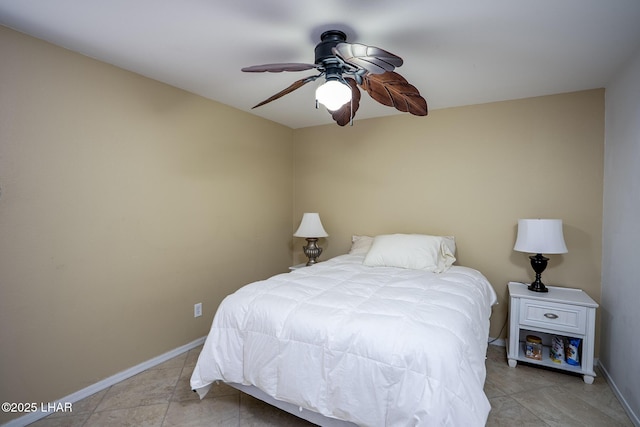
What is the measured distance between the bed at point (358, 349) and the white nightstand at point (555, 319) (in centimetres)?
65

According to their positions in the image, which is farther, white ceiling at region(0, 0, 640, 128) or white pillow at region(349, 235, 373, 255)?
white pillow at region(349, 235, 373, 255)

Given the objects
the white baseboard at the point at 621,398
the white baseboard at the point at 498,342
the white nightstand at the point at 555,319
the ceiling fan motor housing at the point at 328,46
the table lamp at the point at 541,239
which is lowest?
the white baseboard at the point at 498,342

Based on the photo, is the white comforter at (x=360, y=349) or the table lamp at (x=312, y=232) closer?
the white comforter at (x=360, y=349)

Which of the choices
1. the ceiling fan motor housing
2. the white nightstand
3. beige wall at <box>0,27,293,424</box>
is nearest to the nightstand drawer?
the white nightstand

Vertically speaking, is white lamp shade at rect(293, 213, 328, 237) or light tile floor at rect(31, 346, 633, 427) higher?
white lamp shade at rect(293, 213, 328, 237)

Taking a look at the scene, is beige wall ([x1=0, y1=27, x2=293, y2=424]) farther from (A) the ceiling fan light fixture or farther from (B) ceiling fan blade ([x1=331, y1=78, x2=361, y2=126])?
(A) the ceiling fan light fixture

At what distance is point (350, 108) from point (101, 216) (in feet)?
6.08

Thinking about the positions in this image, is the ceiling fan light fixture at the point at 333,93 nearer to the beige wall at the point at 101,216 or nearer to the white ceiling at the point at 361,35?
the white ceiling at the point at 361,35

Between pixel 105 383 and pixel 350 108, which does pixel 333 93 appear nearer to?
pixel 350 108

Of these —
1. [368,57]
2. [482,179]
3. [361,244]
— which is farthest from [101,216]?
[482,179]

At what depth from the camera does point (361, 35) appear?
5.84 ft

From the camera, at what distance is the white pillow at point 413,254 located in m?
2.62

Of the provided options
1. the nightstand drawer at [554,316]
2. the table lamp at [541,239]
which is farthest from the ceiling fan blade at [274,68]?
the nightstand drawer at [554,316]

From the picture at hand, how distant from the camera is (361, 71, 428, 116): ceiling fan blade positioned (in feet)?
5.57
